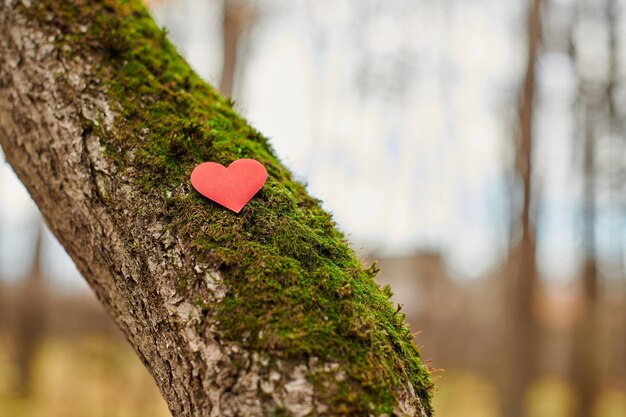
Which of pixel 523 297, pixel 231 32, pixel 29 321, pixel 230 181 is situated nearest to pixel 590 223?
pixel 523 297

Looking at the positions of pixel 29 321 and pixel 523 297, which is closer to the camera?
pixel 523 297

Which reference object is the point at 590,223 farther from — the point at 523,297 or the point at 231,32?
the point at 231,32

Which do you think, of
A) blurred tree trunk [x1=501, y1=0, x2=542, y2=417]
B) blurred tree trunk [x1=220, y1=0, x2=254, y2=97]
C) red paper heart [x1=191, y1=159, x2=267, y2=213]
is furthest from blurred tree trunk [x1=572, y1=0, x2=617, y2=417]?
red paper heart [x1=191, y1=159, x2=267, y2=213]

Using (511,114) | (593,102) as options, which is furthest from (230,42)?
(593,102)

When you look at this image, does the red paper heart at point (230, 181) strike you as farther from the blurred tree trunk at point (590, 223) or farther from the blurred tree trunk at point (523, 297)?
the blurred tree trunk at point (590, 223)

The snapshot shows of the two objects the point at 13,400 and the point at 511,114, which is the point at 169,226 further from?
the point at 13,400

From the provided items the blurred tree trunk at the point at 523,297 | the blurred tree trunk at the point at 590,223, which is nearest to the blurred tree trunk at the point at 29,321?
the blurred tree trunk at the point at 523,297

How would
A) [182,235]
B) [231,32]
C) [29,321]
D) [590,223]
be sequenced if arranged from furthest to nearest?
[29,321], [590,223], [231,32], [182,235]
